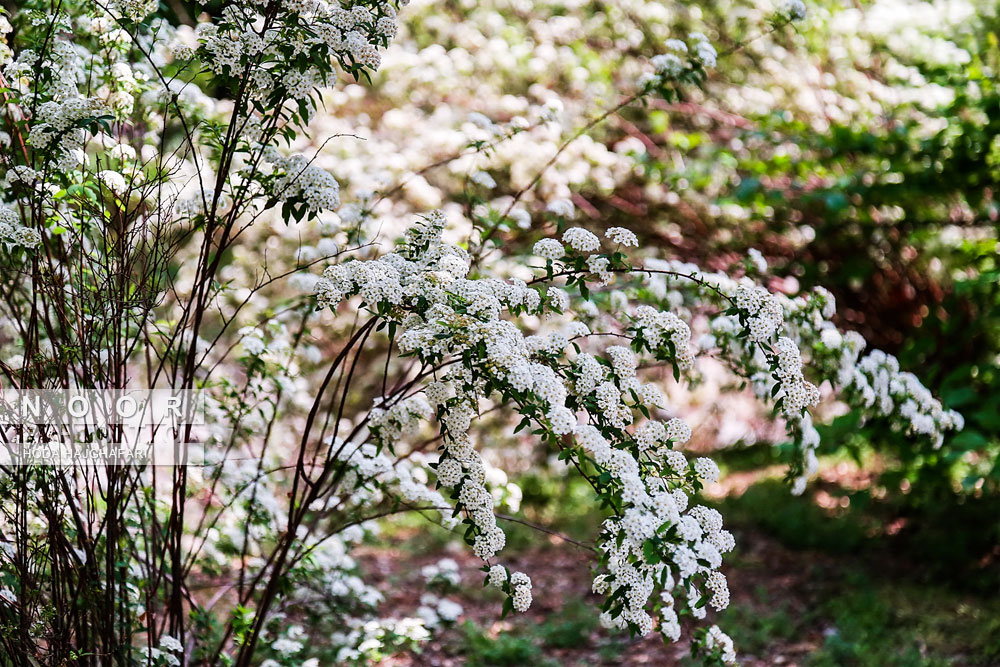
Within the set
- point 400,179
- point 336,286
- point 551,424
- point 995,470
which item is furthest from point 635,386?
point 400,179

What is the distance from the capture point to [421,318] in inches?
82.1

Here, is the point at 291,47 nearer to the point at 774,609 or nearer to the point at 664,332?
the point at 664,332

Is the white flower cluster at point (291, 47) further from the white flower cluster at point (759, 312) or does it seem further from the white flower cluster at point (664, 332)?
the white flower cluster at point (759, 312)

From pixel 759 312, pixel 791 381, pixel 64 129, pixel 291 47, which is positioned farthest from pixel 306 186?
pixel 791 381

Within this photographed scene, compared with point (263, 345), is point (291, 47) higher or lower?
higher

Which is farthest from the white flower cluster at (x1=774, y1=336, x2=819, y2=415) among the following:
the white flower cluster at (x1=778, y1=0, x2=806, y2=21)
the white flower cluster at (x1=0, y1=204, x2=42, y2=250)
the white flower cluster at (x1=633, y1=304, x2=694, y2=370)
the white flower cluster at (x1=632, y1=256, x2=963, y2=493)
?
the white flower cluster at (x1=0, y1=204, x2=42, y2=250)

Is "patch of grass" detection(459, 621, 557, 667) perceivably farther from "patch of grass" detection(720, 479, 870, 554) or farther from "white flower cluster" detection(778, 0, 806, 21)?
"white flower cluster" detection(778, 0, 806, 21)

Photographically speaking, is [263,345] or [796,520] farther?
[796,520]

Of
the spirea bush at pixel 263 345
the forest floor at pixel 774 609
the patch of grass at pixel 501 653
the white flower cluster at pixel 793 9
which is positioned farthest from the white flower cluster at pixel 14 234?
the white flower cluster at pixel 793 9

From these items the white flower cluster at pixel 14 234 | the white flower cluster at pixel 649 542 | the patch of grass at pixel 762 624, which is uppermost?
the white flower cluster at pixel 14 234

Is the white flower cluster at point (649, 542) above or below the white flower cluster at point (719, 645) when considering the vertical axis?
above

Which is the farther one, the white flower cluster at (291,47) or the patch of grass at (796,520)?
the patch of grass at (796,520)

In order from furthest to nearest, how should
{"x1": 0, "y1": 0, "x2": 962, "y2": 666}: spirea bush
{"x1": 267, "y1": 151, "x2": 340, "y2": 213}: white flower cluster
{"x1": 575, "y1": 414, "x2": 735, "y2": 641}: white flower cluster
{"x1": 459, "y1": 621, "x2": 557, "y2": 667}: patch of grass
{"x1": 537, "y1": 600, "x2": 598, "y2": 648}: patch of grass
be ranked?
{"x1": 537, "y1": 600, "x2": 598, "y2": 648}: patch of grass < {"x1": 459, "y1": 621, "x2": 557, "y2": 667}: patch of grass < {"x1": 267, "y1": 151, "x2": 340, "y2": 213}: white flower cluster < {"x1": 0, "y1": 0, "x2": 962, "y2": 666}: spirea bush < {"x1": 575, "y1": 414, "x2": 735, "y2": 641}: white flower cluster

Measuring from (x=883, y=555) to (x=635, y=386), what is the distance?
3.10 metres
